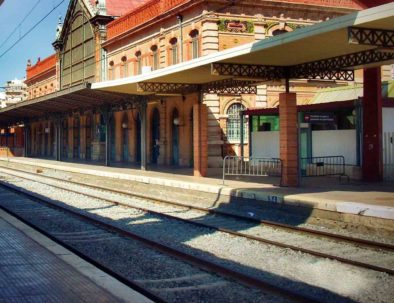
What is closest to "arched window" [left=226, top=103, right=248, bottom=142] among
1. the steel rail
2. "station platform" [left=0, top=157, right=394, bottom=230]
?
"station platform" [left=0, top=157, right=394, bottom=230]

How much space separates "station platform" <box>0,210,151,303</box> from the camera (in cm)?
565

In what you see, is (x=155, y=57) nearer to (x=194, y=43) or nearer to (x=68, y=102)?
(x=194, y=43)

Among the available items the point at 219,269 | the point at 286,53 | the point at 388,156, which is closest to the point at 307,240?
the point at 219,269

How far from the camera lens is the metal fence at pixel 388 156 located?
735 inches

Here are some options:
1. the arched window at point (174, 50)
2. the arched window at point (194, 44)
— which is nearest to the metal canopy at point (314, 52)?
the arched window at point (194, 44)

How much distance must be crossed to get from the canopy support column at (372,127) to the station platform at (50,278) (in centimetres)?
1240

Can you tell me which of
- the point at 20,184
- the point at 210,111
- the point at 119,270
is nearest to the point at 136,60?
the point at 210,111

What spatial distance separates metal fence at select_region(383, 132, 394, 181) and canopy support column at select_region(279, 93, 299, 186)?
3.80 meters

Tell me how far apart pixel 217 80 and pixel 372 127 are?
6240 millimetres

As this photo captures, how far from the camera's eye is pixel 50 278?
6398 mm

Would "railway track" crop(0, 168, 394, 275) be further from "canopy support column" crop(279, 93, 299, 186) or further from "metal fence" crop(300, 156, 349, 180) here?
"metal fence" crop(300, 156, 349, 180)

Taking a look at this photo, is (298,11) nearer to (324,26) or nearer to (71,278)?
(324,26)

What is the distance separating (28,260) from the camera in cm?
742

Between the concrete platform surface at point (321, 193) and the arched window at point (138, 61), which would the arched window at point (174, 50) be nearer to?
the arched window at point (138, 61)
